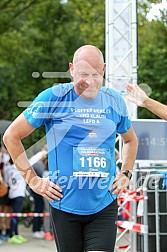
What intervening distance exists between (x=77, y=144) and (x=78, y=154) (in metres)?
0.06

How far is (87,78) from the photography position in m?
3.39

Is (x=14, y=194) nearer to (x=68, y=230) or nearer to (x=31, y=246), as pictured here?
(x=31, y=246)

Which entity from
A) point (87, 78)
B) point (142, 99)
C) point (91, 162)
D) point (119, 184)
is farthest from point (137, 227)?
point (87, 78)

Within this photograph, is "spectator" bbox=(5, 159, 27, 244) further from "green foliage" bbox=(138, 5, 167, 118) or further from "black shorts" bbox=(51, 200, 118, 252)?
"green foliage" bbox=(138, 5, 167, 118)

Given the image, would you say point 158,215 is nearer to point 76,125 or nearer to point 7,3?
point 76,125

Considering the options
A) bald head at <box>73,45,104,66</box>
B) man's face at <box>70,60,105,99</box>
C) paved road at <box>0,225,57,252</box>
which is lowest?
paved road at <box>0,225,57,252</box>

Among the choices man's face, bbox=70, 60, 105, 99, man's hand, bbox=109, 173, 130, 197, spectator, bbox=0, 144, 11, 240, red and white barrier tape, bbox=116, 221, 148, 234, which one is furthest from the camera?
spectator, bbox=0, 144, 11, 240

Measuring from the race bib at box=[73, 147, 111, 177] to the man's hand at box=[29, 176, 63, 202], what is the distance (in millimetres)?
144

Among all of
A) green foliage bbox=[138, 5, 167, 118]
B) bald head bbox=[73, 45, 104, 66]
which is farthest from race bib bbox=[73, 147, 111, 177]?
green foliage bbox=[138, 5, 167, 118]

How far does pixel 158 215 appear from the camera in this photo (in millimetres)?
6543

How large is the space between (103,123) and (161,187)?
338 cm

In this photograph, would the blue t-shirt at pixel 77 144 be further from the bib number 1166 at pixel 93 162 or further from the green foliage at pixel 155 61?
the green foliage at pixel 155 61

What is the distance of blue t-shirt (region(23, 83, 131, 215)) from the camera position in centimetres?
340

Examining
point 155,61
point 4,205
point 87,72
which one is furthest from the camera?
point 155,61
